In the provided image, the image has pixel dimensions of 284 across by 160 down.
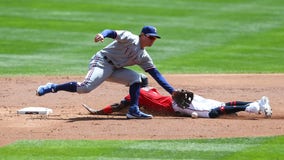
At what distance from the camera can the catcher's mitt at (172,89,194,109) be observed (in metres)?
11.5

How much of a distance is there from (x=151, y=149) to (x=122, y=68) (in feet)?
8.01

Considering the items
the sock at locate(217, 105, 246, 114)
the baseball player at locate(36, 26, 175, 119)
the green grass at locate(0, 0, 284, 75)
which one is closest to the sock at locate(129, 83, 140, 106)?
the baseball player at locate(36, 26, 175, 119)

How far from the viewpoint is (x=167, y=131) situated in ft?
35.3

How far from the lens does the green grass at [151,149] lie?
9.27 meters

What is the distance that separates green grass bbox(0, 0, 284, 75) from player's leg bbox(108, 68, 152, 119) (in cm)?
428

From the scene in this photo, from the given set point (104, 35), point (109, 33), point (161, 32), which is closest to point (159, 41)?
point (161, 32)

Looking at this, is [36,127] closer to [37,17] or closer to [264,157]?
[264,157]

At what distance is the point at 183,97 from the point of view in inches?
457

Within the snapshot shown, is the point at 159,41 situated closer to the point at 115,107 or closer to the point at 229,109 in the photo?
the point at 115,107

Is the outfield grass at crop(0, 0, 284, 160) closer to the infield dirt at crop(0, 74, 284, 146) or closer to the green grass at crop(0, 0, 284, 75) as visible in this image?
the green grass at crop(0, 0, 284, 75)

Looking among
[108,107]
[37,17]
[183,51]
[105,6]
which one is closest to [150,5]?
[105,6]

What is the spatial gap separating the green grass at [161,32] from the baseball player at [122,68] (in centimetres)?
429

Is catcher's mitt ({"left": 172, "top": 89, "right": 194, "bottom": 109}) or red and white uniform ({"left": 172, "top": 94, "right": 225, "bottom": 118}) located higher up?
catcher's mitt ({"left": 172, "top": 89, "right": 194, "bottom": 109})

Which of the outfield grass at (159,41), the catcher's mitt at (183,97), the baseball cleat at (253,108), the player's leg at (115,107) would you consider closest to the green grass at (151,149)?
the outfield grass at (159,41)
